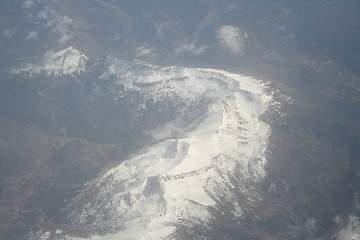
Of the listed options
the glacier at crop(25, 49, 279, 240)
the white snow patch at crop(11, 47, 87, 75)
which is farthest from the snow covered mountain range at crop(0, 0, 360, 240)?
the white snow patch at crop(11, 47, 87, 75)

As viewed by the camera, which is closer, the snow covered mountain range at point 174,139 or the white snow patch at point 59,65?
the snow covered mountain range at point 174,139

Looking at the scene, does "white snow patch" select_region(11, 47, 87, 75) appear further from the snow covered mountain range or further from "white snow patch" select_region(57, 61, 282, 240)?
"white snow patch" select_region(57, 61, 282, 240)

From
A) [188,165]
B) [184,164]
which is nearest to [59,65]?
[184,164]

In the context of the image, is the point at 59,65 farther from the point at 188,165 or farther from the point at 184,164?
the point at 188,165

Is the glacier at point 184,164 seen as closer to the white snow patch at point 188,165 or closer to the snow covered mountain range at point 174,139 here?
the white snow patch at point 188,165

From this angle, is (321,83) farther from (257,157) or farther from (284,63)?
(257,157)

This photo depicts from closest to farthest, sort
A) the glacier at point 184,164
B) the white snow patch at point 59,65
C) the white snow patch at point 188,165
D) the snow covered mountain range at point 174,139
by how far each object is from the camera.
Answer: the white snow patch at point 188,165 → the glacier at point 184,164 → the snow covered mountain range at point 174,139 → the white snow patch at point 59,65

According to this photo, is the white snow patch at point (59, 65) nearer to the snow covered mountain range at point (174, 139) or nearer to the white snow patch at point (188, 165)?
the snow covered mountain range at point (174, 139)

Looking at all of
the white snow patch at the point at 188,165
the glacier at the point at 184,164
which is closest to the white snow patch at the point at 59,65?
the glacier at the point at 184,164

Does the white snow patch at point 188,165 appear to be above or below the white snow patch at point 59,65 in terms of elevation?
below

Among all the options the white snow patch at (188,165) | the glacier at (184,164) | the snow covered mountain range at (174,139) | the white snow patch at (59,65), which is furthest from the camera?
the white snow patch at (59,65)
